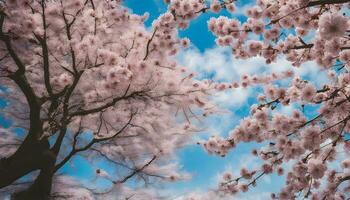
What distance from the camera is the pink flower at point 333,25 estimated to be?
3.21 m

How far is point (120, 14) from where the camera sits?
924 cm

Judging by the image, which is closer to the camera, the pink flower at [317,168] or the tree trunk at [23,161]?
the pink flower at [317,168]

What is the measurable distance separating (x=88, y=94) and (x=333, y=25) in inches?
254

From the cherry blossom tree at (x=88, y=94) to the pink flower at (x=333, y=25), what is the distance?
396cm

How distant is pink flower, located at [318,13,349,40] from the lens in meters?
3.21

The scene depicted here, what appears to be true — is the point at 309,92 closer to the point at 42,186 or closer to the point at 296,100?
the point at 296,100

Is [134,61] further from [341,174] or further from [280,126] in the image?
[341,174]

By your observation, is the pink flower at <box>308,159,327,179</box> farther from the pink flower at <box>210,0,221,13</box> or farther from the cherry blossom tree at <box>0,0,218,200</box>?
the cherry blossom tree at <box>0,0,218,200</box>

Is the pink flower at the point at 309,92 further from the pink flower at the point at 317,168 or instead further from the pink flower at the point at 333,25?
the pink flower at the point at 333,25

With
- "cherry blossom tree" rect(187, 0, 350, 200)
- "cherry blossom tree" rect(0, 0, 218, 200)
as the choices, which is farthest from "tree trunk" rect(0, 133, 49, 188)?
"cherry blossom tree" rect(187, 0, 350, 200)

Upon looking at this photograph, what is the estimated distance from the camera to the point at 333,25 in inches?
128

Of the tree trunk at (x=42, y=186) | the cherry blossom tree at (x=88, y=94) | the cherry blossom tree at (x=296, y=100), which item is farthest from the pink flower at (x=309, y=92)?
the tree trunk at (x=42, y=186)

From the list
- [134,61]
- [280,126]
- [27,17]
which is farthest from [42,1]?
[280,126]

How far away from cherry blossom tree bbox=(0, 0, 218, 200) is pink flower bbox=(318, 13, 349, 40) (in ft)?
13.0
